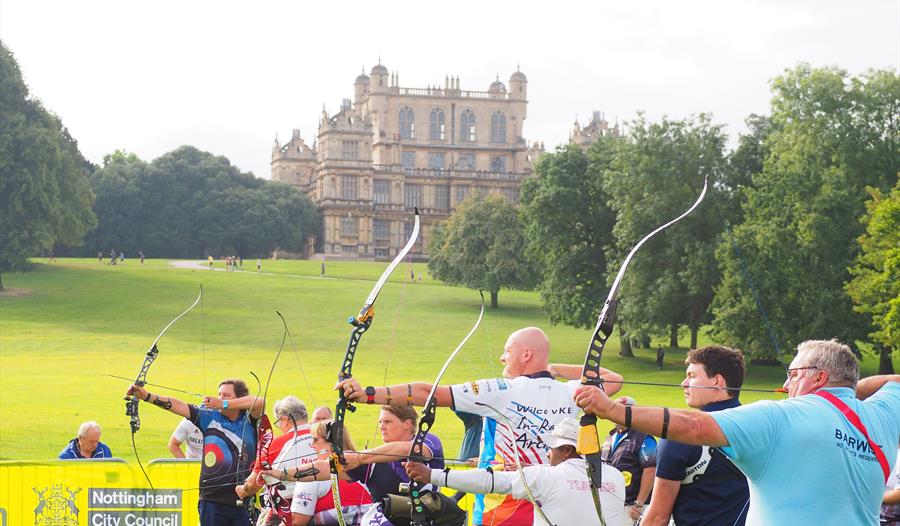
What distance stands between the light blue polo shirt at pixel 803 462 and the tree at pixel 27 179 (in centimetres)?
6726

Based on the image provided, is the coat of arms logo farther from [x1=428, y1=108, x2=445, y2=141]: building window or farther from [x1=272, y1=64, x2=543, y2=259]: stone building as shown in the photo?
[x1=428, y1=108, x2=445, y2=141]: building window

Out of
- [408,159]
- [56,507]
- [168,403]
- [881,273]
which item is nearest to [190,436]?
[56,507]

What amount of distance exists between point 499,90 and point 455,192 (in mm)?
19262

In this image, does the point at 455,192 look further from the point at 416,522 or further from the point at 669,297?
the point at 416,522

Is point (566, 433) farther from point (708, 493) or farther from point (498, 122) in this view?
point (498, 122)

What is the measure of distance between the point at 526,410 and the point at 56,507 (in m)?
7.18

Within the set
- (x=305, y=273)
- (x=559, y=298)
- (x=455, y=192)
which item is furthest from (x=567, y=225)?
(x=455, y=192)

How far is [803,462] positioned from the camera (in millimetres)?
4926

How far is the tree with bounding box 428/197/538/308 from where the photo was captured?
75938 mm

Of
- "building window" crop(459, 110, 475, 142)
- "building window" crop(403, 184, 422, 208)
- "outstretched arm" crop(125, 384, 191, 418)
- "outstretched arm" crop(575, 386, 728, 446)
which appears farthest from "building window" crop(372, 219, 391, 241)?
"outstretched arm" crop(575, 386, 728, 446)

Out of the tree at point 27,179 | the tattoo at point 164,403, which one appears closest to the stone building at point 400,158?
the tree at point 27,179

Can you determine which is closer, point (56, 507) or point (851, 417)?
point (851, 417)

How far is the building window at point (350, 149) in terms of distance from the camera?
12875cm

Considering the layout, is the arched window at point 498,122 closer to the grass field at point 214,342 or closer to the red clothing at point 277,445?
the grass field at point 214,342
